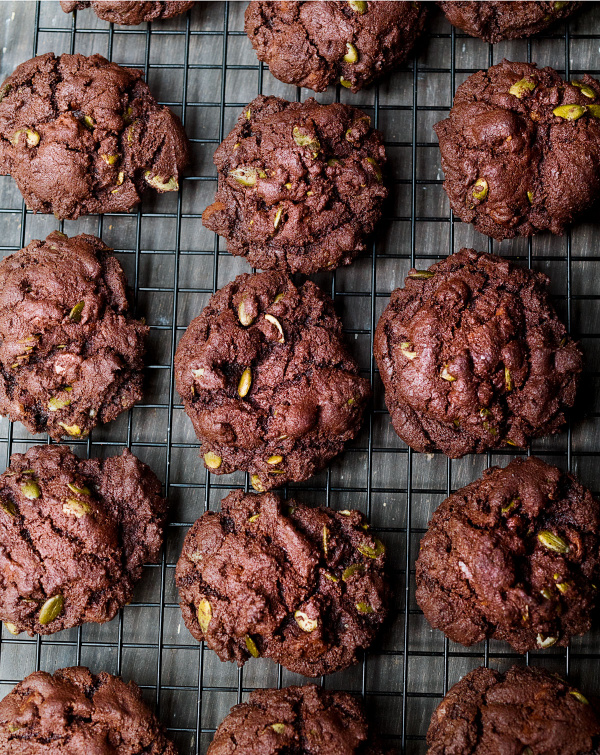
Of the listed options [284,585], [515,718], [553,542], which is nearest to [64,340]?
[284,585]

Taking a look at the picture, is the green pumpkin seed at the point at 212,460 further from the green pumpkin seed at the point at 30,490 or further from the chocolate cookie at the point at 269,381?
the green pumpkin seed at the point at 30,490

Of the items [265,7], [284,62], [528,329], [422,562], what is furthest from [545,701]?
[265,7]

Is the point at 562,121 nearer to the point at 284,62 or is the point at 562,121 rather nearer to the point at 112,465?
the point at 284,62

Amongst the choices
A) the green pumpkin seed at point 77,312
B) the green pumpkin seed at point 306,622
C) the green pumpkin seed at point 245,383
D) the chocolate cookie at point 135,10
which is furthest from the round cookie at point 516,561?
the chocolate cookie at point 135,10

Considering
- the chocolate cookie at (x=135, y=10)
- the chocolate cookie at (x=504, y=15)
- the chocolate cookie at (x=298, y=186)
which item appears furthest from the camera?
the chocolate cookie at (x=135, y=10)

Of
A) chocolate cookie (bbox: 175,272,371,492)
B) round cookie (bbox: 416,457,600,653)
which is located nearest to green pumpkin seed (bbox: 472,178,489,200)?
chocolate cookie (bbox: 175,272,371,492)

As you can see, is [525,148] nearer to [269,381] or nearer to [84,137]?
[269,381]

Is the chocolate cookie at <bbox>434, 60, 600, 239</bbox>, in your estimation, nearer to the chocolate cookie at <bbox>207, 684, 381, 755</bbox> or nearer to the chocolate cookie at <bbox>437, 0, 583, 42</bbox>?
the chocolate cookie at <bbox>437, 0, 583, 42</bbox>
